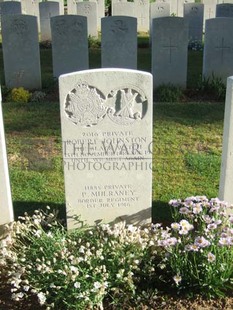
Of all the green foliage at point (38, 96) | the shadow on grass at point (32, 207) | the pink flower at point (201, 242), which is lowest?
the shadow on grass at point (32, 207)

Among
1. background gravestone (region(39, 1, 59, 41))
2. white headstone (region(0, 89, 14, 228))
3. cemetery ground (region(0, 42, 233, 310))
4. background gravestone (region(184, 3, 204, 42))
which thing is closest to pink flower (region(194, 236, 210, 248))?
cemetery ground (region(0, 42, 233, 310))

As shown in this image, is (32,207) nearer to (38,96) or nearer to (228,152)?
(228,152)

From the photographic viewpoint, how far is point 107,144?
14.5 ft

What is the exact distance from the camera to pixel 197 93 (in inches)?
374

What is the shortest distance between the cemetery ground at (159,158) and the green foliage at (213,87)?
3 cm

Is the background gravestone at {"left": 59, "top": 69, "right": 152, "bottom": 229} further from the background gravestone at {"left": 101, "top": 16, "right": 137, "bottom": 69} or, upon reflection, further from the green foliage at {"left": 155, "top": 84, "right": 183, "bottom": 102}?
the background gravestone at {"left": 101, "top": 16, "right": 137, "bottom": 69}

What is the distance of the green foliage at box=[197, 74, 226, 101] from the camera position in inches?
358

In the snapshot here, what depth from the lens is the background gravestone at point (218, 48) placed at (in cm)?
940

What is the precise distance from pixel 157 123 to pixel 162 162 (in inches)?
50.0

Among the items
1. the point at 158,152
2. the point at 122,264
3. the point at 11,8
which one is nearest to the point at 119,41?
the point at 158,152

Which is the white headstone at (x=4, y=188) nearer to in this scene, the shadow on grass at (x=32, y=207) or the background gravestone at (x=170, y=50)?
the shadow on grass at (x=32, y=207)

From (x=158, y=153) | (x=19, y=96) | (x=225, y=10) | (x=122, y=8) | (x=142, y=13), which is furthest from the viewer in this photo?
(x=142, y=13)

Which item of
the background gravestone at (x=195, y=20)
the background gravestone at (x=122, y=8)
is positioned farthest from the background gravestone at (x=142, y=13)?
the background gravestone at (x=195, y=20)

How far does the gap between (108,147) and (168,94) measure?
4815 millimetres
